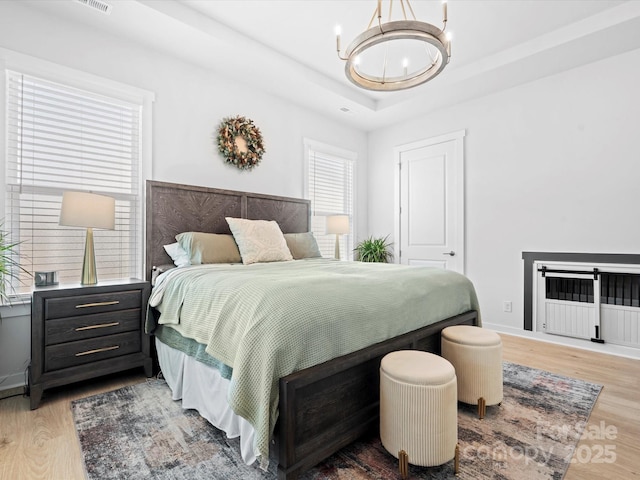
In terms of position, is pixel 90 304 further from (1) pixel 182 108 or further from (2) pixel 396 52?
(2) pixel 396 52

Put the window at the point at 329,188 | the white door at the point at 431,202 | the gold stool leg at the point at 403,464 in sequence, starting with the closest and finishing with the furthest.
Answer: the gold stool leg at the point at 403,464 < the white door at the point at 431,202 < the window at the point at 329,188

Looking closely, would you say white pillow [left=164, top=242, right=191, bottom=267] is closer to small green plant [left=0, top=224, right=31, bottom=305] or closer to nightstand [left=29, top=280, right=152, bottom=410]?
nightstand [left=29, top=280, right=152, bottom=410]

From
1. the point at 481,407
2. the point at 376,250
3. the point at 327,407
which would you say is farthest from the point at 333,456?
the point at 376,250

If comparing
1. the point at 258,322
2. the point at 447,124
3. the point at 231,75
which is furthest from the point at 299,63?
the point at 258,322

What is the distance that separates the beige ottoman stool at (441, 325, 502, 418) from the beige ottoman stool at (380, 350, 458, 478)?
0.54 m

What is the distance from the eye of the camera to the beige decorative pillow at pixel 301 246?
3.70 metres

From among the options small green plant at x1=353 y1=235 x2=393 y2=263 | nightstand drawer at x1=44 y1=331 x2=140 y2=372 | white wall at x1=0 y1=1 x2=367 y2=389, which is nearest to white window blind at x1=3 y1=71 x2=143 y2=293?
white wall at x1=0 y1=1 x2=367 y2=389

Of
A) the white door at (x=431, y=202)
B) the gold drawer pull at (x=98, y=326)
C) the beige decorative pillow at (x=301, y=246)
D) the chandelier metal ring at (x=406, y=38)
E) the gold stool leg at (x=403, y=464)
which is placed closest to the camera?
the gold stool leg at (x=403, y=464)

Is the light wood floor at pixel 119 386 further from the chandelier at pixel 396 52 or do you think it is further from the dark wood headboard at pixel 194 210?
the chandelier at pixel 396 52

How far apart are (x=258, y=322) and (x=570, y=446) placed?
177cm

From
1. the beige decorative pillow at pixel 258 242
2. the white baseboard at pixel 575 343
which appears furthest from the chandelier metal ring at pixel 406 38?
the white baseboard at pixel 575 343

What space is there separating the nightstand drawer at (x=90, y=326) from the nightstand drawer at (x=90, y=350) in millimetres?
36

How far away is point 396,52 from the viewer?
3641 mm

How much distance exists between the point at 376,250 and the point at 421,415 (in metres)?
3.70
